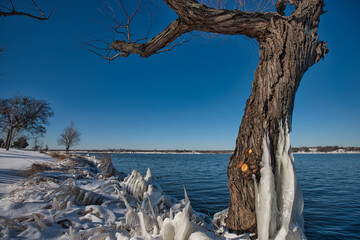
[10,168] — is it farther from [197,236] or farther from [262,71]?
[262,71]

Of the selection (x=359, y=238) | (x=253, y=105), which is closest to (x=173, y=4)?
(x=253, y=105)

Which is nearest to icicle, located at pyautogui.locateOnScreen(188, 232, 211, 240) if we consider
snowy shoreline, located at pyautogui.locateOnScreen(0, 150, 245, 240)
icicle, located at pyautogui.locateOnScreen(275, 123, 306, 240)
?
snowy shoreline, located at pyautogui.locateOnScreen(0, 150, 245, 240)

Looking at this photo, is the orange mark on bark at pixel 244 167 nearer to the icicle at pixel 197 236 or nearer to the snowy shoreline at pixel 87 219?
the snowy shoreline at pixel 87 219

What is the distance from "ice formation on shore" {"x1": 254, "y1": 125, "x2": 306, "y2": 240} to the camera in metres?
1.90

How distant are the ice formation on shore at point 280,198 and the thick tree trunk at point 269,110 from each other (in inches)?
1.5

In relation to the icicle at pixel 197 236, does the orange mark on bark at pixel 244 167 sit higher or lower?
higher

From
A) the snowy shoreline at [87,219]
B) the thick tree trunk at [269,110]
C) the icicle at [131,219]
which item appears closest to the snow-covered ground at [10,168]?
the snowy shoreline at [87,219]

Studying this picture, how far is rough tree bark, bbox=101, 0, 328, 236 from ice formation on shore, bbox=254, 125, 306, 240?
2.9 inches

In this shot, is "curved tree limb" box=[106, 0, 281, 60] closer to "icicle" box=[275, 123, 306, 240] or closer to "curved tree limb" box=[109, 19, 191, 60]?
"curved tree limb" box=[109, 19, 191, 60]

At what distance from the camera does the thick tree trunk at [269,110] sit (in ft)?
7.21

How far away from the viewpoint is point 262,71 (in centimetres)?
239

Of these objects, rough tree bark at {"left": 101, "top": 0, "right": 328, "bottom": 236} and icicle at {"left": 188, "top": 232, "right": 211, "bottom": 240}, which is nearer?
icicle at {"left": 188, "top": 232, "right": 211, "bottom": 240}

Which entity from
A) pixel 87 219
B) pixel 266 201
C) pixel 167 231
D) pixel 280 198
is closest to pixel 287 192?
pixel 280 198

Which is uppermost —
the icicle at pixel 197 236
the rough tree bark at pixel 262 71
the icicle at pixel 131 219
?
the rough tree bark at pixel 262 71
